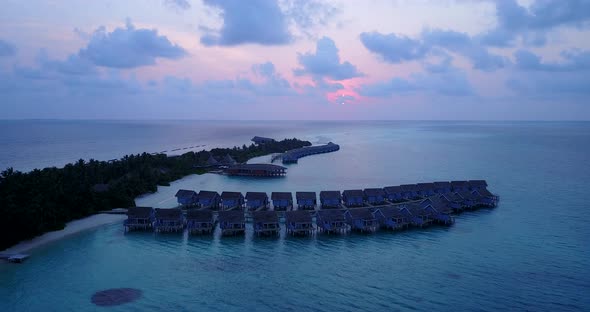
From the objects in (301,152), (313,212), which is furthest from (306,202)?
(301,152)


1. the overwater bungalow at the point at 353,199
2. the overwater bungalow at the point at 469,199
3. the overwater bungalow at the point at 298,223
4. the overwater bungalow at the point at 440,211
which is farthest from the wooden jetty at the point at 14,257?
the overwater bungalow at the point at 469,199

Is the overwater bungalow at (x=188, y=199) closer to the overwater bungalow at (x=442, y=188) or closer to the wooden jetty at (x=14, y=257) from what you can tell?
the wooden jetty at (x=14, y=257)

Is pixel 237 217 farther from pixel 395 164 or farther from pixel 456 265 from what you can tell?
pixel 395 164

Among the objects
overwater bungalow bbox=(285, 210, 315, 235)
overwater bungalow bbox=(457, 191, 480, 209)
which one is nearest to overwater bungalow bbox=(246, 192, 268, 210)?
overwater bungalow bbox=(285, 210, 315, 235)

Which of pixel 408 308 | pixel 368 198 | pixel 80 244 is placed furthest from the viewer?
pixel 368 198

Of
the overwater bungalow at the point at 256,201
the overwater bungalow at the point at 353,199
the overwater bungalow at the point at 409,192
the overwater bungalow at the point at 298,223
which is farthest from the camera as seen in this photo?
the overwater bungalow at the point at 409,192

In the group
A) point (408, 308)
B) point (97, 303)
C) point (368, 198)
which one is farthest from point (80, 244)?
point (368, 198)
